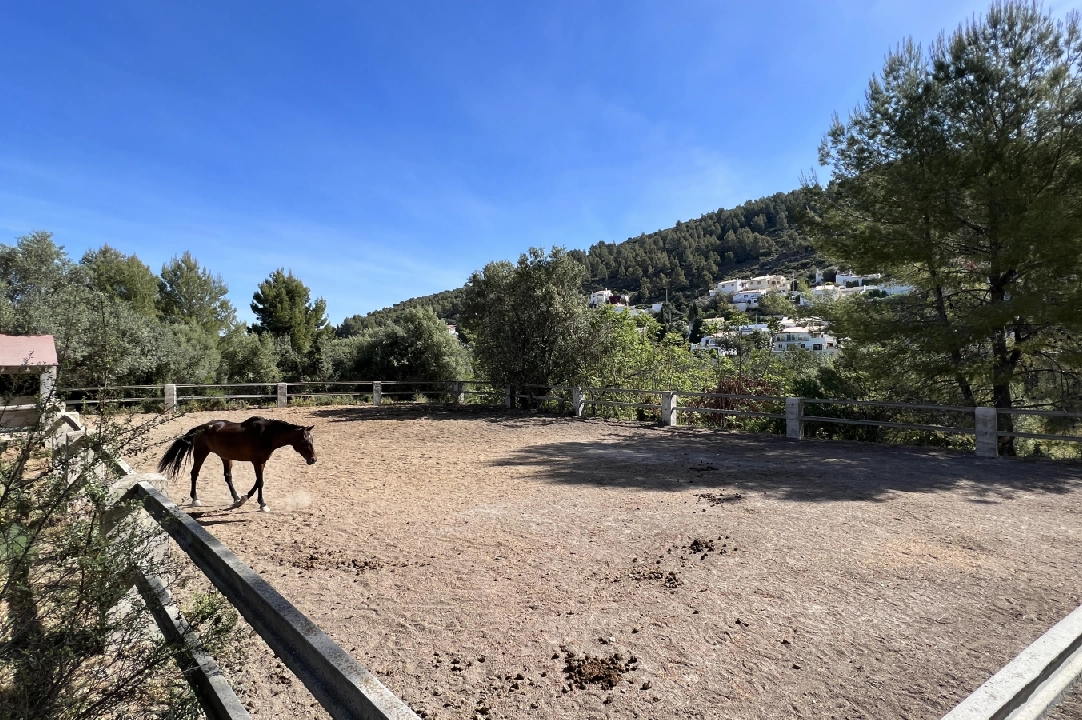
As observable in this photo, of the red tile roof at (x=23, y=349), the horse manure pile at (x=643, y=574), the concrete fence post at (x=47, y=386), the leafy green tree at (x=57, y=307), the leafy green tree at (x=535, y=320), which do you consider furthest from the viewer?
the leafy green tree at (x=57, y=307)

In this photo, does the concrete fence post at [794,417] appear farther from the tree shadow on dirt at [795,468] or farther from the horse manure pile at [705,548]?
the horse manure pile at [705,548]

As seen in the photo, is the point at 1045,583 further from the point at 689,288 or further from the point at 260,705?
the point at 689,288

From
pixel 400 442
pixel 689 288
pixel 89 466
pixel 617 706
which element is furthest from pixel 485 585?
pixel 689 288

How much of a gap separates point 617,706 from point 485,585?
5.51 feet

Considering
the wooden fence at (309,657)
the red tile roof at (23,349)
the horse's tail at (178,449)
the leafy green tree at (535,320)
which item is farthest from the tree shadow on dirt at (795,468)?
the red tile roof at (23,349)

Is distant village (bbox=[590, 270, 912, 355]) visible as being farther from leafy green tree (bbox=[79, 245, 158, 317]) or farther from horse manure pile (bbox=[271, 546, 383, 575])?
leafy green tree (bbox=[79, 245, 158, 317])

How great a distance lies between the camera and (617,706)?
2.74 metres

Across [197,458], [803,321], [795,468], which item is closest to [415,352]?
[803,321]

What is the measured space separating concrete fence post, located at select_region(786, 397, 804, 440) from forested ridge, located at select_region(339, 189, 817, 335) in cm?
8607

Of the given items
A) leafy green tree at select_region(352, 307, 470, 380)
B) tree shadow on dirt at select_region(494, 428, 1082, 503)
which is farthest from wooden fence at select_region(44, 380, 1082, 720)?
leafy green tree at select_region(352, 307, 470, 380)

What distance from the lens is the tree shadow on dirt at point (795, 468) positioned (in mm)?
7043

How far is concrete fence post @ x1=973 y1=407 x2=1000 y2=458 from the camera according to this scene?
877 cm

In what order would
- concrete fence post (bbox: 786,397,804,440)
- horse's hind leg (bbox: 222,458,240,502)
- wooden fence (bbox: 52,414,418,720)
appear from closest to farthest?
wooden fence (bbox: 52,414,418,720), horse's hind leg (bbox: 222,458,240,502), concrete fence post (bbox: 786,397,804,440)

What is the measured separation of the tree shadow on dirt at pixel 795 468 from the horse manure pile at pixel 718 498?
0.28 metres
